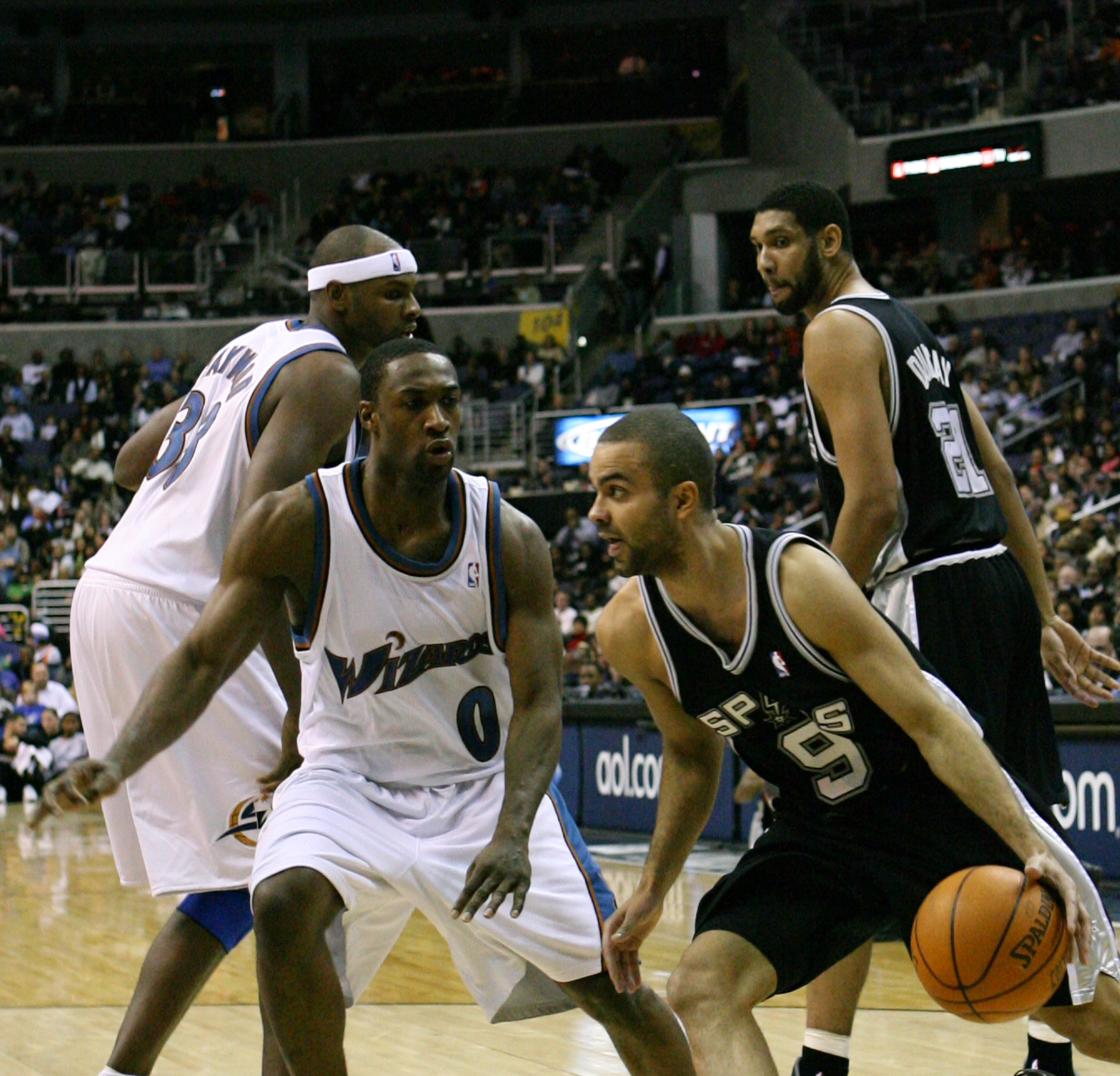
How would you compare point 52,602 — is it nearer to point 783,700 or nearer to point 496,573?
point 496,573

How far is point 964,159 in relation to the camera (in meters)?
23.2

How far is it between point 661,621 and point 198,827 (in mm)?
1184

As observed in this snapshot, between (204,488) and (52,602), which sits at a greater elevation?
(204,488)

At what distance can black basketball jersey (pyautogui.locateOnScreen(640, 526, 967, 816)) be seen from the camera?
3184 mm

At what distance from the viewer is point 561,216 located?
86.6 feet

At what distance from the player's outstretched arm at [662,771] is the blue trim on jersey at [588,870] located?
59mm

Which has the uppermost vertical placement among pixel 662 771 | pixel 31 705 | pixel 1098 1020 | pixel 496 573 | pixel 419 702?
pixel 496 573

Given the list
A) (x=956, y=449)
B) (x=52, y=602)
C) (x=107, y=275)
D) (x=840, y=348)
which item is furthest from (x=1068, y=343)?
(x=840, y=348)

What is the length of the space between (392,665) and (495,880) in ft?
1.78

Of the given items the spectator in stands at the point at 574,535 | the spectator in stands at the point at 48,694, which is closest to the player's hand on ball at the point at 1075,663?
the spectator in stands at the point at 48,694

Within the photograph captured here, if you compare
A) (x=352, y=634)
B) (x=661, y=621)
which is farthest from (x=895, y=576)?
(x=352, y=634)

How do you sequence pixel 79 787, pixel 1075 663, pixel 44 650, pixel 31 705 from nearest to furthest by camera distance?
pixel 79 787
pixel 1075 663
pixel 31 705
pixel 44 650

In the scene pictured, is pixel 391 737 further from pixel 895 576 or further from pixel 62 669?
pixel 62 669

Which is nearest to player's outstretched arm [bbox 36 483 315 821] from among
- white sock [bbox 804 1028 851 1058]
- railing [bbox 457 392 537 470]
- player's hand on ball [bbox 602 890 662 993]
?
player's hand on ball [bbox 602 890 662 993]
